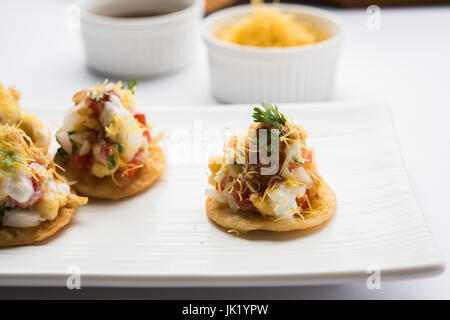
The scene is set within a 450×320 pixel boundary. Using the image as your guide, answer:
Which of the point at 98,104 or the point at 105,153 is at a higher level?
the point at 98,104

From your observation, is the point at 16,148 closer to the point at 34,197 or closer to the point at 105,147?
the point at 34,197

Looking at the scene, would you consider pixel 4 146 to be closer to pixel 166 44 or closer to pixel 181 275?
pixel 181 275

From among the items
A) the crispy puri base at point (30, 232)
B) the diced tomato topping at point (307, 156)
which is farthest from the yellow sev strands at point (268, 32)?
the crispy puri base at point (30, 232)

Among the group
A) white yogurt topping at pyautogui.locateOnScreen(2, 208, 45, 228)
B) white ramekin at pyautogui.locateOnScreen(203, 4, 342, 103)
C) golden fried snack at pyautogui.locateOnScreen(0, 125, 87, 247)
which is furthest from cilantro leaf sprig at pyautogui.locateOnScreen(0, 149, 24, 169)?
white ramekin at pyautogui.locateOnScreen(203, 4, 342, 103)

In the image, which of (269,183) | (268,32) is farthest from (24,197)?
(268,32)

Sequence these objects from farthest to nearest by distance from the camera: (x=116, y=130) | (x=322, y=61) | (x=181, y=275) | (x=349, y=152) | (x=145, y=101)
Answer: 1. (x=145, y=101)
2. (x=322, y=61)
3. (x=349, y=152)
4. (x=116, y=130)
5. (x=181, y=275)

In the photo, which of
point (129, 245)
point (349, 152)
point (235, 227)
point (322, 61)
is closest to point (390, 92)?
point (322, 61)
